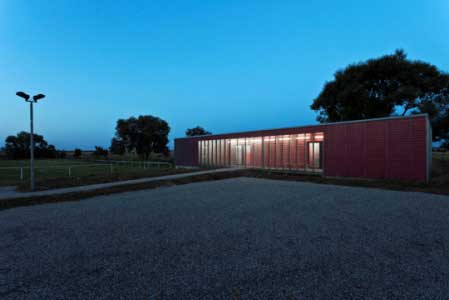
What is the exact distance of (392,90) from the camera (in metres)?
21.2

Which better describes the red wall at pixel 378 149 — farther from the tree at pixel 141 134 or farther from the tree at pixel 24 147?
the tree at pixel 24 147

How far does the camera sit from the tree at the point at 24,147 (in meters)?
51.3

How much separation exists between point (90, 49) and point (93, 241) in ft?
99.6

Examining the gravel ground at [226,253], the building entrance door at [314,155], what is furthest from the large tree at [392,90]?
the gravel ground at [226,253]

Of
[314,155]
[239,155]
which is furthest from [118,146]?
[314,155]

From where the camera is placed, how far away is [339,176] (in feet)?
42.5

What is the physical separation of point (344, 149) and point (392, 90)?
1393cm

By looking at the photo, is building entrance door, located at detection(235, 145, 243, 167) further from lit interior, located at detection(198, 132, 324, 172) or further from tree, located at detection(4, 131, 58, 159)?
tree, located at detection(4, 131, 58, 159)

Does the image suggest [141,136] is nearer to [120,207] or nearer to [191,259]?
[120,207]

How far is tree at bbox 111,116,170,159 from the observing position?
37188 mm

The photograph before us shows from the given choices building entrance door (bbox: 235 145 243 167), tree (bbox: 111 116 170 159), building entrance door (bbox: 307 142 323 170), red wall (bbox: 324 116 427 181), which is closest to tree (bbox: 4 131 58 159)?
tree (bbox: 111 116 170 159)

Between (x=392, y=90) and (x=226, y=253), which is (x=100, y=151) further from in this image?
(x=226, y=253)

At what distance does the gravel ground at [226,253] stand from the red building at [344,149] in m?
6.14

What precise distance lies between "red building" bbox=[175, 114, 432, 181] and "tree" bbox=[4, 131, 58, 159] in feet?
186
